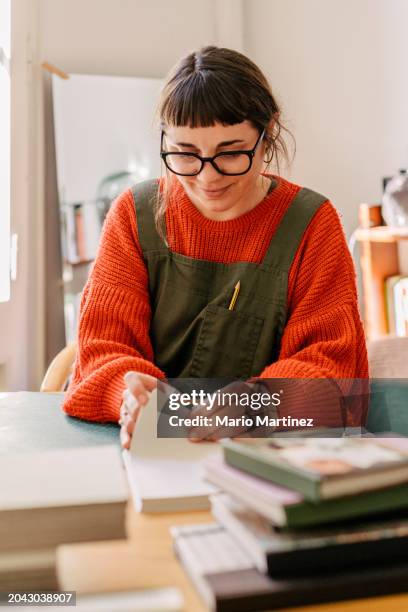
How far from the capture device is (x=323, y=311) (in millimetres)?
1167

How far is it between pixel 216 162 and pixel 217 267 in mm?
189

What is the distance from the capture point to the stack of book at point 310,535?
496 millimetres

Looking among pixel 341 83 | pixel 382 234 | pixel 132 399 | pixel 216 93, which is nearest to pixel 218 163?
pixel 216 93

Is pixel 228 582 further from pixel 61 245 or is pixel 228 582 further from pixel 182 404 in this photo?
pixel 61 245

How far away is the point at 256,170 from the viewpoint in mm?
1220

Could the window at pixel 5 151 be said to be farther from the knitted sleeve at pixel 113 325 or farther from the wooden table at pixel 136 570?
the wooden table at pixel 136 570

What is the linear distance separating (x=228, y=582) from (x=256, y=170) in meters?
0.84

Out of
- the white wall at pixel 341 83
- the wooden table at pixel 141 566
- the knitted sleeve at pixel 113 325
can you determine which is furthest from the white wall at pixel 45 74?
the wooden table at pixel 141 566

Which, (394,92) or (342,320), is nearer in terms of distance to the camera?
(342,320)

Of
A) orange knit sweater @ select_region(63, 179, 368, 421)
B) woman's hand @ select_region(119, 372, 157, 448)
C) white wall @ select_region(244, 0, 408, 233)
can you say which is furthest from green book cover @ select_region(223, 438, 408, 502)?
white wall @ select_region(244, 0, 408, 233)

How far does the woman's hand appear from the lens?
0.90 meters

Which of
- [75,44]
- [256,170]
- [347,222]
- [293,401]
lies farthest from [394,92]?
[293,401]

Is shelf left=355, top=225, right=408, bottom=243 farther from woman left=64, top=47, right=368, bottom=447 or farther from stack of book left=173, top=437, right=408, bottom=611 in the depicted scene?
stack of book left=173, top=437, right=408, bottom=611

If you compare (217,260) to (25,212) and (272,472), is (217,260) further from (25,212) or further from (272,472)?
(25,212)
